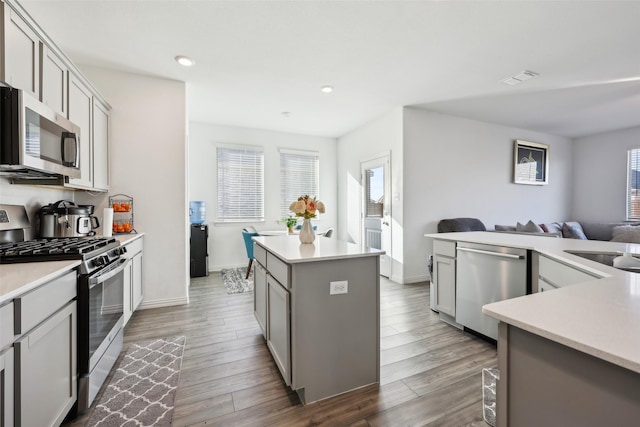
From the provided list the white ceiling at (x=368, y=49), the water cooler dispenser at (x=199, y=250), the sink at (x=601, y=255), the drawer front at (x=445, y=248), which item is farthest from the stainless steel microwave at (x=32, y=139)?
the sink at (x=601, y=255)

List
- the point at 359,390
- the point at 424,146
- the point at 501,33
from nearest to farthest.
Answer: the point at 359,390
the point at 501,33
the point at 424,146

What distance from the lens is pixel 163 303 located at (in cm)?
331

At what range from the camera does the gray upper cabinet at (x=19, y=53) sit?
1609 mm

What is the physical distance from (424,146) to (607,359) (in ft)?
14.1

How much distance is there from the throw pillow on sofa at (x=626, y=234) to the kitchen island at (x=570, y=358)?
547 cm

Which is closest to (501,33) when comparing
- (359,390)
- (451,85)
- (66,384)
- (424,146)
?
(451,85)

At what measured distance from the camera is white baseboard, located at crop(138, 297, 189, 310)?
3.21 metres

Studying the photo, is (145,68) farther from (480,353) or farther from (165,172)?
(480,353)

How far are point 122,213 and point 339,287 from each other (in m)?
2.83

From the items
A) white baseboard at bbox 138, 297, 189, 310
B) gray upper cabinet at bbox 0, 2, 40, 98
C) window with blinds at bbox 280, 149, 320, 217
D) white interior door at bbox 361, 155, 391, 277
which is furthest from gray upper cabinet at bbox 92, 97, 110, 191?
white interior door at bbox 361, 155, 391, 277

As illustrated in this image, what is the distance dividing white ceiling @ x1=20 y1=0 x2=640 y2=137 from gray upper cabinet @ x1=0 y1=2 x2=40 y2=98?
1.85ft

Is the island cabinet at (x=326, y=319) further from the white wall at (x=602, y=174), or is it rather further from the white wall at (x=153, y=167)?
the white wall at (x=602, y=174)

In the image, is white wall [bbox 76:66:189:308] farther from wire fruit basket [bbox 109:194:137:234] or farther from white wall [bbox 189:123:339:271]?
white wall [bbox 189:123:339:271]

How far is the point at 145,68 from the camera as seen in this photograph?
3.08 meters
